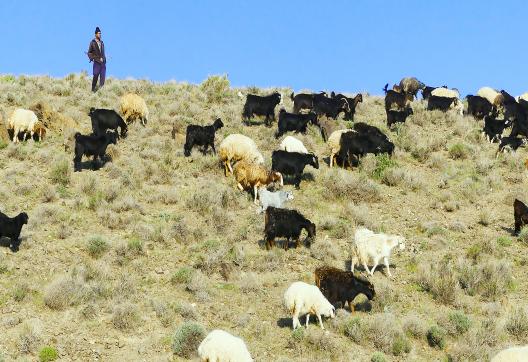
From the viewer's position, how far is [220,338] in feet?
33.9

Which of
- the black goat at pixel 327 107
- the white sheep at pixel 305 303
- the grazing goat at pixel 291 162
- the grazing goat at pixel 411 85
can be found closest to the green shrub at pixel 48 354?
the white sheep at pixel 305 303

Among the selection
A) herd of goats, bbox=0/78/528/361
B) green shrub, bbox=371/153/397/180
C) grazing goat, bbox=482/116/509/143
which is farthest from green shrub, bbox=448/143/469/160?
green shrub, bbox=371/153/397/180

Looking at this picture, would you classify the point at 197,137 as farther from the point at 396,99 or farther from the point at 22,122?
the point at 396,99

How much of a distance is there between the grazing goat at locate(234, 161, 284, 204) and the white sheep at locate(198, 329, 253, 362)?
942 centimetres

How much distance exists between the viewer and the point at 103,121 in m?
23.1

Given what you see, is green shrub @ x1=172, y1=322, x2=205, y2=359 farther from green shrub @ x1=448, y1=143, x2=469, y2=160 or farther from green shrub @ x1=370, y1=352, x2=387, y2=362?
green shrub @ x1=448, y1=143, x2=469, y2=160

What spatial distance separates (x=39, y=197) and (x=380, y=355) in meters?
11.5

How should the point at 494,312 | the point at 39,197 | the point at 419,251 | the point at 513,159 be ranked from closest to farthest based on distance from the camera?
the point at 494,312
the point at 419,251
the point at 39,197
the point at 513,159

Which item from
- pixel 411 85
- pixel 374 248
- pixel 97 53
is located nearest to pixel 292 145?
pixel 374 248

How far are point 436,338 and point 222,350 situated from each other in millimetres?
4929

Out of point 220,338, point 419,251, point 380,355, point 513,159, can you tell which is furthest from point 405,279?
point 513,159

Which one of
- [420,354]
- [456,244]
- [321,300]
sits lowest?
[420,354]

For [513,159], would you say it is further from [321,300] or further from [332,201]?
[321,300]

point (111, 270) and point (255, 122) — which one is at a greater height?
point (255, 122)
